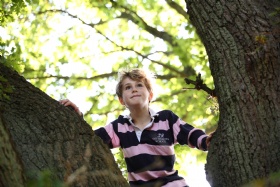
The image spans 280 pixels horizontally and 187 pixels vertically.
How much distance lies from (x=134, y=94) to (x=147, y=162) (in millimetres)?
658

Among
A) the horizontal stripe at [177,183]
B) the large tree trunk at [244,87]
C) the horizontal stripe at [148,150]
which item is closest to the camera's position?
the large tree trunk at [244,87]

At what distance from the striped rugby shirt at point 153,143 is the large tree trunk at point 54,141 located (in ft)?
3.14

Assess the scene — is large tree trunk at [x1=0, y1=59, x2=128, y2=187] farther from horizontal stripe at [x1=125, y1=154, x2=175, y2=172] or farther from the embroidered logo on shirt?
the embroidered logo on shirt

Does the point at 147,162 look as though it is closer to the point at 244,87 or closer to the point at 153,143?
the point at 153,143

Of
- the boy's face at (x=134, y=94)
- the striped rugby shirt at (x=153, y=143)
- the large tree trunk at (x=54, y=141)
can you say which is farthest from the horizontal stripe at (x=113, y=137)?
the large tree trunk at (x=54, y=141)

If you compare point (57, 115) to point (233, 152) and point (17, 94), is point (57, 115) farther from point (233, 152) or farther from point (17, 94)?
point (233, 152)

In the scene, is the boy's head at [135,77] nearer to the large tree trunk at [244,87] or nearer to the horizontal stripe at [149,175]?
the horizontal stripe at [149,175]

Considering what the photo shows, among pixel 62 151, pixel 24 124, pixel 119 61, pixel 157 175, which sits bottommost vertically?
pixel 157 175

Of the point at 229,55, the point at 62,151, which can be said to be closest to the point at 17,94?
the point at 62,151

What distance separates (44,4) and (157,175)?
21.6 feet

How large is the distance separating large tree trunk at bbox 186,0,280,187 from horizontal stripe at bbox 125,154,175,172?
945mm

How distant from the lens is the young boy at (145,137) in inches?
137

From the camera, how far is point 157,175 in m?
3.49

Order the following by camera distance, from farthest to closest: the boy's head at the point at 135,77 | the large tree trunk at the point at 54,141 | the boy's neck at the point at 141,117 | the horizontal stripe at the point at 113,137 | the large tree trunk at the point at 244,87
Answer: the boy's head at the point at 135,77 → the boy's neck at the point at 141,117 → the horizontal stripe at the point at 113,137 → the large tree trunk at the point at 244,87 → the large tree trunk at the point at 54,141
